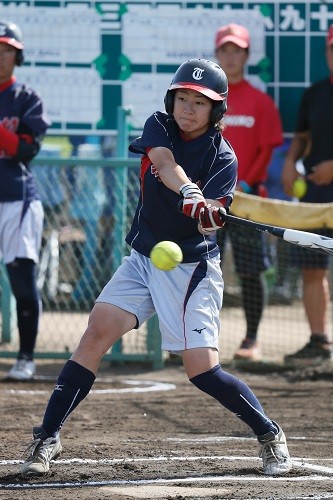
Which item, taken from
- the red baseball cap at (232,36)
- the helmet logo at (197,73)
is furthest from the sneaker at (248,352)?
the helmet logo at (197,73)

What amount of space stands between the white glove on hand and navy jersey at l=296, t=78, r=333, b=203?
4327 millimetres

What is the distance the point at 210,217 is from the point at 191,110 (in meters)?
0.59

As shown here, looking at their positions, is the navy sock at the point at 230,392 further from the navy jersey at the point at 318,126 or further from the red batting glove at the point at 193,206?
the navy jersey at the point at 318,126

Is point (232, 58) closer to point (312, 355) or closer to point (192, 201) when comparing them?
point (312, 355)

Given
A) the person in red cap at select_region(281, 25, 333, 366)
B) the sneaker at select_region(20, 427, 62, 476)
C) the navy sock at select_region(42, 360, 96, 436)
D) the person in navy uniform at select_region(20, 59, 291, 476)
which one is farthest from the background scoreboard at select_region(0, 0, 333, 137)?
the sneaker at select_region(20, 427, 62, 476)

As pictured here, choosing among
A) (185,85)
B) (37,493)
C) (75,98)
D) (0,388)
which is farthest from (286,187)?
(37,493)

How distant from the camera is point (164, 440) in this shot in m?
6.28

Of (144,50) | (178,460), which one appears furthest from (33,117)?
(178,460)

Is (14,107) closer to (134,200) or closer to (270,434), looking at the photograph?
(134,200)

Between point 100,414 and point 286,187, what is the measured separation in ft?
10.1

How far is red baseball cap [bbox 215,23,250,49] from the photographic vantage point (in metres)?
9.25

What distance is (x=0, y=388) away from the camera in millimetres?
8008

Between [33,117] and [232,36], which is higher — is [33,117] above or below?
below

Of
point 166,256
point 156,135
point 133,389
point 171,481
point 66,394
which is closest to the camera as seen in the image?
point 166,256
